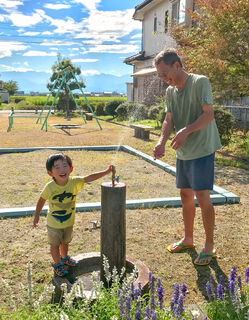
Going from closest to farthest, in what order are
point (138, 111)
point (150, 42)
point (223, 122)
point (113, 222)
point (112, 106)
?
point (113, 222)
point (223, 122)
point (138, 111)
point (150, 42)
point (112, 106)

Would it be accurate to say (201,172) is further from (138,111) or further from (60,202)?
(138,111)

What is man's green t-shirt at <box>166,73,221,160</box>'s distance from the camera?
2.92 metres

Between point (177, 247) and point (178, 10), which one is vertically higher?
point (178, 10)

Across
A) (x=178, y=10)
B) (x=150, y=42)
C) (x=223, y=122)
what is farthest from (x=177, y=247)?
(x=150, y=42)

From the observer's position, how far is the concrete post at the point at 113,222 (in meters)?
2.49

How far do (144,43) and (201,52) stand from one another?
1704 cm

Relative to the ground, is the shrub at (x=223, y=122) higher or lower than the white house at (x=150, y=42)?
lower

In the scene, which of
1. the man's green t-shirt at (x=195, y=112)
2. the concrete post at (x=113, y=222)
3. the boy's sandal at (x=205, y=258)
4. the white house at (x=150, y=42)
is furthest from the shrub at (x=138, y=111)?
the concrete post at (x=113, y=222)

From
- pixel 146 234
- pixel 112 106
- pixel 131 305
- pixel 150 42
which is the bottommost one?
pixel 146 234

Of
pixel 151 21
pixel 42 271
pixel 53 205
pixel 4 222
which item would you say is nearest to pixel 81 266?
pixel 42 271

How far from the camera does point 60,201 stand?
9.30ft

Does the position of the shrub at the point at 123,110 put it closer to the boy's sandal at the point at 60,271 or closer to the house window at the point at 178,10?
the house window at the point at 178,10

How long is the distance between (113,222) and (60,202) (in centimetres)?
55

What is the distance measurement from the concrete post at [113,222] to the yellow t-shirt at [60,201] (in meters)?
0.42
